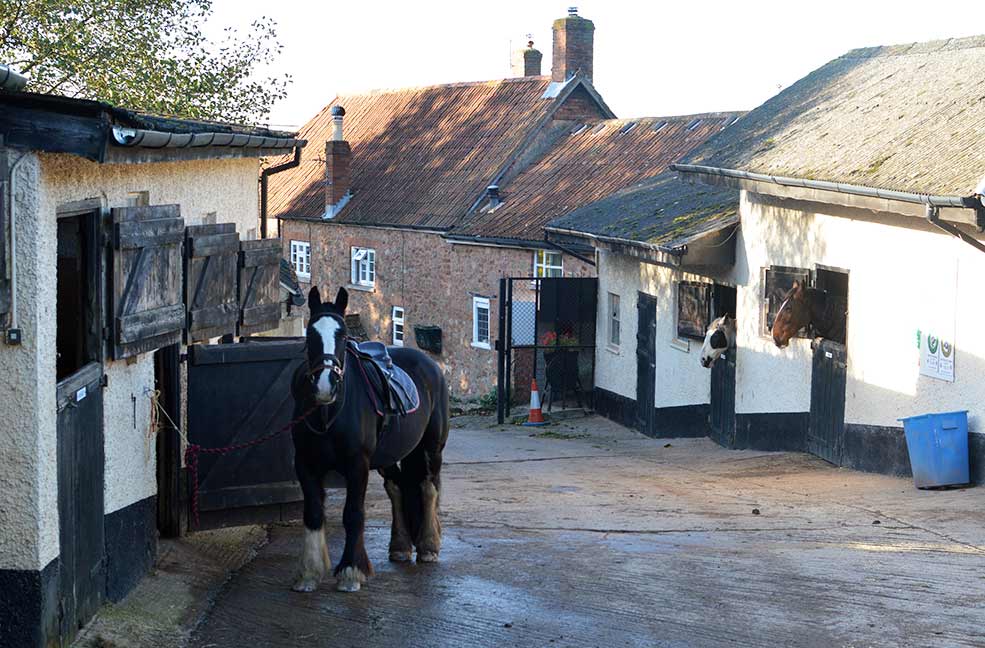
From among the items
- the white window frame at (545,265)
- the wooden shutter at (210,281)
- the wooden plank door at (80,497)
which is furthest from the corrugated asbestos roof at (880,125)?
the white window frame at (545,265)

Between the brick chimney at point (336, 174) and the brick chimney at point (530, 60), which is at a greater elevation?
the brick chimney at point (530, 60)

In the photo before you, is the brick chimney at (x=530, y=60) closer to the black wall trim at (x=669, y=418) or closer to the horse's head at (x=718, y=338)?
the black wall trim at (x=669, y=418)

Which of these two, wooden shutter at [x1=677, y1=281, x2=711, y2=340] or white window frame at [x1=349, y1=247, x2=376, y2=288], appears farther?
white window frame at [x1=349, y1=247, x2=376, y2=288]

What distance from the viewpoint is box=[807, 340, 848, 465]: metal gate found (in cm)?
1567

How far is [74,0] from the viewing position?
2730 cm

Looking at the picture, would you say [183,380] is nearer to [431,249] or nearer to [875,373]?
[875,373]

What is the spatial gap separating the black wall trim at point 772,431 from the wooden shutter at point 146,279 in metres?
9.97

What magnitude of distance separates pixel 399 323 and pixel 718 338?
18364mm

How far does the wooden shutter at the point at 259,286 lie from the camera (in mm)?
10445

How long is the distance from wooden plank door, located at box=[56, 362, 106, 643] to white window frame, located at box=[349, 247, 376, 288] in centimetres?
2863

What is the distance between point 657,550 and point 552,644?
278cm

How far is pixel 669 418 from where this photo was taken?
21094mm

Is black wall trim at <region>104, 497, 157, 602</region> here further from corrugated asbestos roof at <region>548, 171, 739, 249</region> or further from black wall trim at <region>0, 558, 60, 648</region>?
corrugated asbestos roof at <region>548, 171, 739, 249</region>

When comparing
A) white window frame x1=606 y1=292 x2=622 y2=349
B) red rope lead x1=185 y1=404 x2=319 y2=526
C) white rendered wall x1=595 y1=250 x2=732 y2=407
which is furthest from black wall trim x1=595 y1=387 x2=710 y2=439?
red rope lead x1=185 y1=404 x2=319 y2=526
